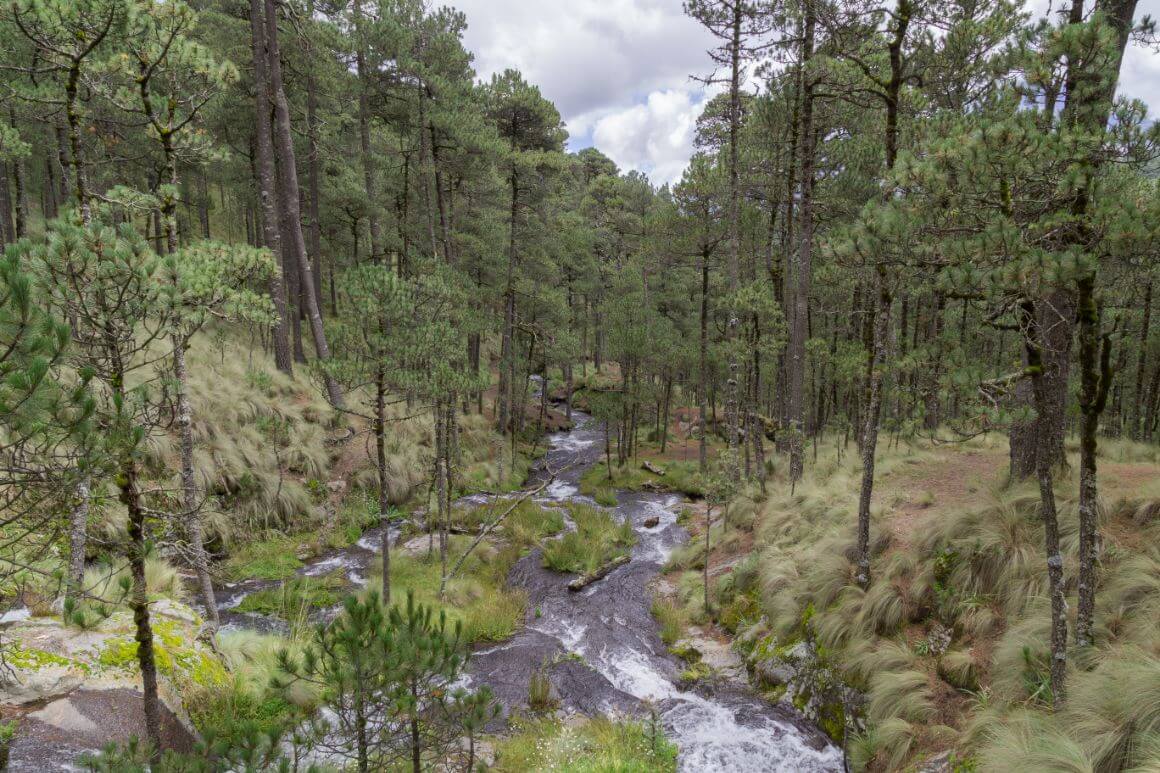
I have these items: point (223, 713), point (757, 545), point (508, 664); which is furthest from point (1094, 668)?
point (223, 713)

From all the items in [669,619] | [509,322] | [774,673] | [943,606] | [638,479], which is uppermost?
[509,322]

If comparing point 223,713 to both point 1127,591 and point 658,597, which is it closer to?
point 658,597

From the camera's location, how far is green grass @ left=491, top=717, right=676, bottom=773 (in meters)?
6.06

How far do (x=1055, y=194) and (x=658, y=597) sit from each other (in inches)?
402

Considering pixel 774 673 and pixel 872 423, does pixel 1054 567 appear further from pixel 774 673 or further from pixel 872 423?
pixel 774 673

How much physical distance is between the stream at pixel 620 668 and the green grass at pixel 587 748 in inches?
17.3

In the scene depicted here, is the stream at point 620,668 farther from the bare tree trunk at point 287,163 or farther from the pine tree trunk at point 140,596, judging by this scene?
the bare tree trunk at point 287,163

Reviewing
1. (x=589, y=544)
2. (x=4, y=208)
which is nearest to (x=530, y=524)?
(x=589, y=544)

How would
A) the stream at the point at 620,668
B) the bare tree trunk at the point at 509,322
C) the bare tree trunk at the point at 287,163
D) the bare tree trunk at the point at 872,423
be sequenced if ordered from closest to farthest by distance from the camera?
1. the stream at the point at 620,668
2. the bare tree trunk at the point at 872,423
3. the bare tree trunk at the point at 287,163
4. the bare tree trunk at the point at 509,322

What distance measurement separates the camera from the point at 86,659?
221 inches

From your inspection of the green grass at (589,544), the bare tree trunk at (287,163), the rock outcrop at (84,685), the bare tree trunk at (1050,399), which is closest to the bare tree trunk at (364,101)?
the bare tree trunk at (287,163)

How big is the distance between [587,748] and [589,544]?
7819mm

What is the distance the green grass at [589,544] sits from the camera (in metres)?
13.4

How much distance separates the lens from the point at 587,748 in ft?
22.0
